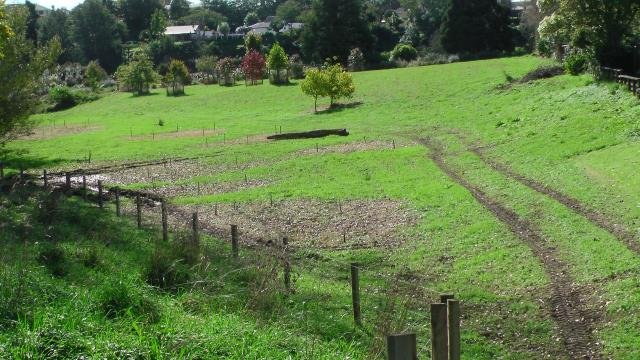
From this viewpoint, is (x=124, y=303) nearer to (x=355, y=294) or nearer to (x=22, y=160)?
(x=355, y=294)

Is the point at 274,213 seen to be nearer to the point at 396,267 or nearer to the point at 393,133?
the point at 396,267

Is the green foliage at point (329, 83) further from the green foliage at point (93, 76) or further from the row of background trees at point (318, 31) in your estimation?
the green foliage at point (93, 76)

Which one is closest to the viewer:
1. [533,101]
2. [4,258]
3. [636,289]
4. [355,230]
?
[4,258]

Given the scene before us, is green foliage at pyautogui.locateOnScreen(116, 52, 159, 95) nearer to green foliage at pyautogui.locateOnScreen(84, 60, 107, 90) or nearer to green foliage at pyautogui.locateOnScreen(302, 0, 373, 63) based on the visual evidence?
green foliage at pyautogui.locateOnScreen(84, 60, 107, 90)

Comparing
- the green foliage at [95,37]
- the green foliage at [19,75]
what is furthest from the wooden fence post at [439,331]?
the green foliage at [95,37]

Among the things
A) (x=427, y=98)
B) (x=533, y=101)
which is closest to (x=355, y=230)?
(x=533, y=101)

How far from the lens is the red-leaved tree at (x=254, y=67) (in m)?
Answer: 88.2

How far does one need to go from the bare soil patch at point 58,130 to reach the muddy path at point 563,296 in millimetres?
46057

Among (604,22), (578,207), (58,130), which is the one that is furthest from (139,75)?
(578,207)

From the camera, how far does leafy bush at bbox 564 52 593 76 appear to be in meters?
51.2

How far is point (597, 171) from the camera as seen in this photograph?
92.6 feet

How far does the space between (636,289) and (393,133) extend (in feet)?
110

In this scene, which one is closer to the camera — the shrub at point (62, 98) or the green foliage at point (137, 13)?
the shrub at point (62, 98)

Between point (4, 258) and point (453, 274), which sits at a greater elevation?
point (4, 258)
